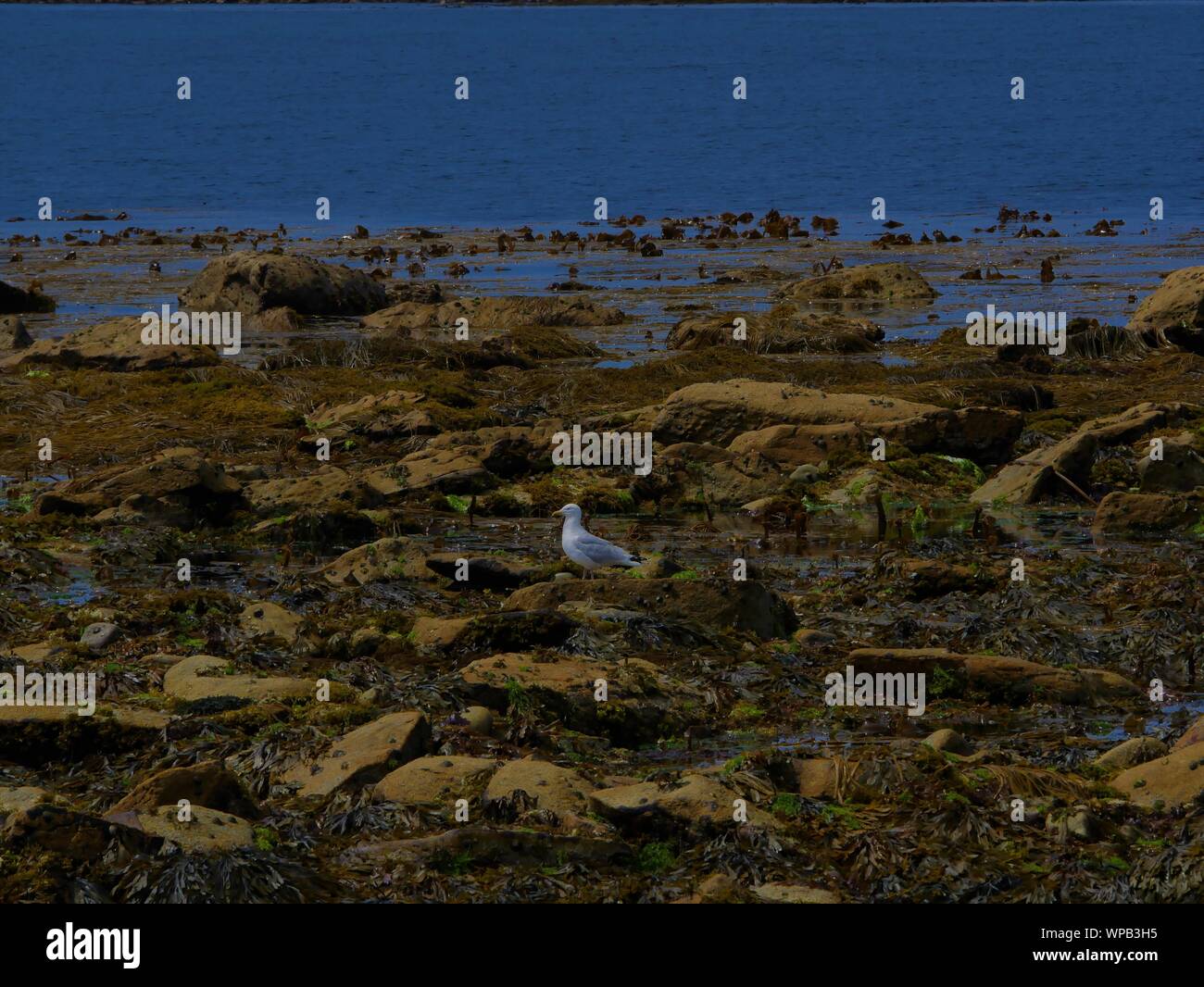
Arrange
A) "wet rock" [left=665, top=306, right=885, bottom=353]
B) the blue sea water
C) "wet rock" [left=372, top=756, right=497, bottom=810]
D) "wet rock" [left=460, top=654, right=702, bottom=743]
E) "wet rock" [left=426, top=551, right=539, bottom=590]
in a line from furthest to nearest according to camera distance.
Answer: the blue sea water
"wet rock" [left=665, top=306, right=885, bottom=353]
"wet rock" [left=426, top=551, right=539, bottom=590]
"wet rock" [left=460, top=654, right=702, bottom=743]
"wet rock" [left=372, top=756, right=497, bottom=810]

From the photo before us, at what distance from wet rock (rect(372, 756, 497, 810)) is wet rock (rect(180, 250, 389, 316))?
21.2 meters

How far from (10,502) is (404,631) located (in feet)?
21.5

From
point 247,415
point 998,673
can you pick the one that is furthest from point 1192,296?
point 998,673

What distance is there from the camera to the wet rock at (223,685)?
11656 millimetres

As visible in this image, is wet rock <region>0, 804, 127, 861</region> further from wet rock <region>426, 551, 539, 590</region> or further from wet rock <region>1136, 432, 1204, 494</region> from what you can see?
wet rock <region>1136, 432, 1204, 494</region>

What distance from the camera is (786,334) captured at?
2638cm

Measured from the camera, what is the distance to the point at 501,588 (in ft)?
48.5

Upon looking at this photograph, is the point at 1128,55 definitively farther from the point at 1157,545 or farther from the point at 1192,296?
the point at 1157,545

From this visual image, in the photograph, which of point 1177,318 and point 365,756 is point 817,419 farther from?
point 365,756

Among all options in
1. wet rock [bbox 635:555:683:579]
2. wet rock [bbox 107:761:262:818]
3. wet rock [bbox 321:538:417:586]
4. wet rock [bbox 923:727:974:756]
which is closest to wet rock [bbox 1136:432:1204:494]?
wet rock [bbox 635:555:683:579]

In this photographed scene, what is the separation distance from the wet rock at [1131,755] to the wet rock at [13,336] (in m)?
20.3

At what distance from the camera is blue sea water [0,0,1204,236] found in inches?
2144

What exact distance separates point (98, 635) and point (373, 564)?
8.68 ft

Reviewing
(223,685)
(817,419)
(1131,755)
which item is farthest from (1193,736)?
(817,419)
